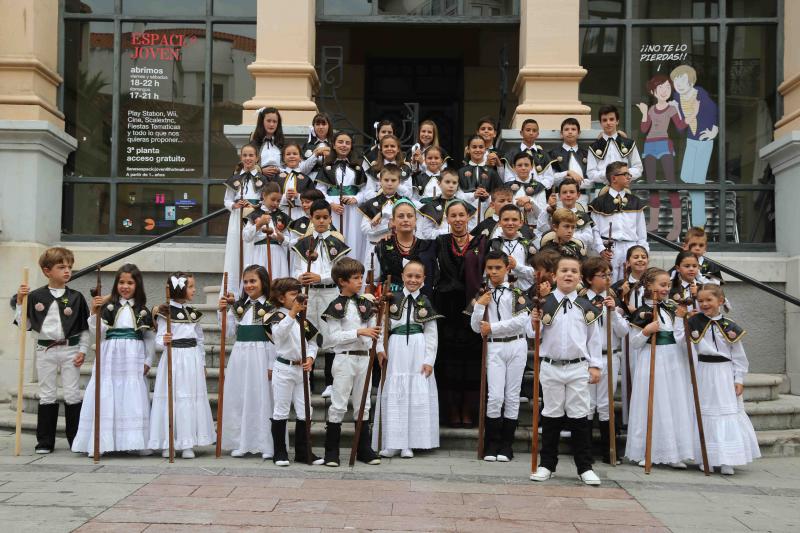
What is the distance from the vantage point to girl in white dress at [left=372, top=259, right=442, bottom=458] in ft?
26.9

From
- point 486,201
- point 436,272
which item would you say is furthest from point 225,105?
point 436,272

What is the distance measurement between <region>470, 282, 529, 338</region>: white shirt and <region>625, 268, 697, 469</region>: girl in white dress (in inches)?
41.6

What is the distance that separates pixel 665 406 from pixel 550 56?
5.35m

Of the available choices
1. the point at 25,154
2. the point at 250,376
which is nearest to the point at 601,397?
the point at 250,376

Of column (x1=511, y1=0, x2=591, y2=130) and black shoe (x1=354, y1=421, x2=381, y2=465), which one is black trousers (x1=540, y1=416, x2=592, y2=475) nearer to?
black shoe (x1=354, y1=421, x2=381, y2=465)

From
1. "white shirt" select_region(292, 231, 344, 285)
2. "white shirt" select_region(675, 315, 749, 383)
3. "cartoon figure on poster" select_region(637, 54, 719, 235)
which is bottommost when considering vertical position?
"white shirt" select_region(675, 315, 749, 383)

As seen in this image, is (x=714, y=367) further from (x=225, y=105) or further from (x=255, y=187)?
(x=225, y=105)

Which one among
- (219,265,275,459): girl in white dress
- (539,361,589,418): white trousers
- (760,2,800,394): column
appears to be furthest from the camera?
(760,2,800,394): column

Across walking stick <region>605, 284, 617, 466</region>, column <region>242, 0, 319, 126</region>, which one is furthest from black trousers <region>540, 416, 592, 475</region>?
column <region>242, 0, 319, 126</region>

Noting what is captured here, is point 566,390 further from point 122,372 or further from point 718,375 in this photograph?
point 122,372

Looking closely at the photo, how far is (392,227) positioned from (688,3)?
19.5 ft

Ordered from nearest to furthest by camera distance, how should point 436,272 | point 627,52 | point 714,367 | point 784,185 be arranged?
point 714,367
point 436,272
point 784,185
point 627,52

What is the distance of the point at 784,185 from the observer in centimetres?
1157

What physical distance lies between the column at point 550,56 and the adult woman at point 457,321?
321 centimetres
